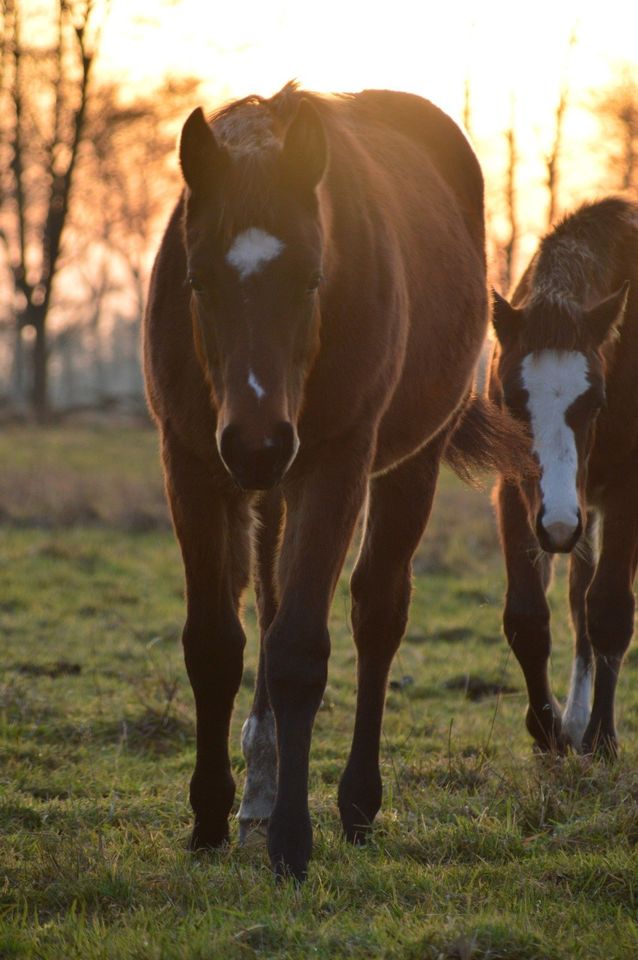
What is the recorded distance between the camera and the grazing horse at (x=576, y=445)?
16.6 ft

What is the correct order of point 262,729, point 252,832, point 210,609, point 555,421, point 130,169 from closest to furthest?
point 210,609 → point 252,832 → point 262,729 → point 555,421 → point 130,169

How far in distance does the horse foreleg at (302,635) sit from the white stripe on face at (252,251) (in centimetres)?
70

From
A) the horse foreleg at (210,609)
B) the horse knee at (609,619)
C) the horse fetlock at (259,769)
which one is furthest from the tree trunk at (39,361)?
the horse foreleg at (210,609)

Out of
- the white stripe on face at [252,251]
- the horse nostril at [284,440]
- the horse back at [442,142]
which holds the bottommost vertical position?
the horse nostril at [284,440]

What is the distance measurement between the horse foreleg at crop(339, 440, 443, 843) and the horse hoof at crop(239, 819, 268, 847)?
312 mm

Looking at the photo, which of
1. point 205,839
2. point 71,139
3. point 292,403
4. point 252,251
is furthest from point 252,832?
point 71,139

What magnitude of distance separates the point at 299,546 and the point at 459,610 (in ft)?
19.7

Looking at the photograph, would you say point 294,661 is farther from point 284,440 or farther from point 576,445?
point 576,445

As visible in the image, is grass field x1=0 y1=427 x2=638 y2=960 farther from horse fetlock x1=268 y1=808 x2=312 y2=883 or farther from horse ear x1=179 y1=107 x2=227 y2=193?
horse ear x1=179 y1=107 x2=227 y2=193

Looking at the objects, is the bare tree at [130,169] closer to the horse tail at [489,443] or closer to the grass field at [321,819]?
the grass field at [321,819]

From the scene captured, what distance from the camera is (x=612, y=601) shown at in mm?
5445

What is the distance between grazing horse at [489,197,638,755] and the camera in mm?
5066

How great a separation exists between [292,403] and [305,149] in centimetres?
70

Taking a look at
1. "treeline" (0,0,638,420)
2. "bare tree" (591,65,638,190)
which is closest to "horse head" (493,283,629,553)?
Answer: "treeline" (0,0,638,420)
